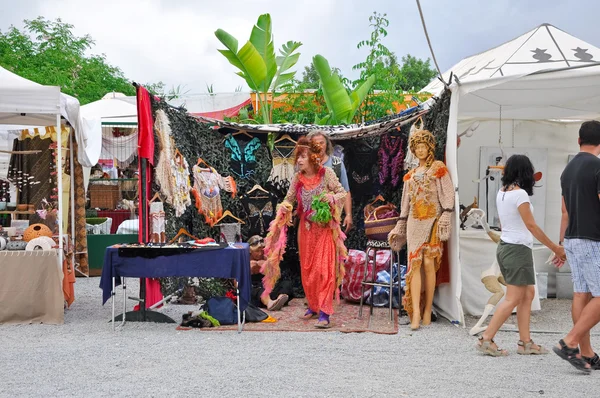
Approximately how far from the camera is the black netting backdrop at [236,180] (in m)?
8.31

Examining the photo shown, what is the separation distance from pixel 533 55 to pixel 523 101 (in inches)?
29.1

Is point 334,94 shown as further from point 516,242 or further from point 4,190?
point 516,242

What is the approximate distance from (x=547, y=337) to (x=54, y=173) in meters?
6.93

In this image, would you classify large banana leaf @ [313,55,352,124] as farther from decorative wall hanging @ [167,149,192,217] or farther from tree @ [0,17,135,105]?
tree @ [0,17,135,105]

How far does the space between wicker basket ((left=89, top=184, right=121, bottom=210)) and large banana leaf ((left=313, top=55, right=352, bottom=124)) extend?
4999mm

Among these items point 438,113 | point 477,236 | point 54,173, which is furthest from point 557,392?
point 54,173

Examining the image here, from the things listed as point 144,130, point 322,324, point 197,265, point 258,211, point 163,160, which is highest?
point 144,130

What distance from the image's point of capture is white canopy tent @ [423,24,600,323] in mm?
6879

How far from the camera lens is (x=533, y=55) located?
7668mm

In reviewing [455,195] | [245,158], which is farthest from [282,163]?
[455,195]

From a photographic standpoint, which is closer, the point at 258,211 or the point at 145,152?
the point at 145,152

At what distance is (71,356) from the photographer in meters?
5.84

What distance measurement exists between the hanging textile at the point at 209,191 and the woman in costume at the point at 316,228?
1403mm

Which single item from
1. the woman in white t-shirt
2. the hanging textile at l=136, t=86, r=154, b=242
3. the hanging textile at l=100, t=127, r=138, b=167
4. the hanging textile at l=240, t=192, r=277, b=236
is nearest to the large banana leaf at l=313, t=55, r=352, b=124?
the hanging textile at l=240, t=192, r=277, b=236
